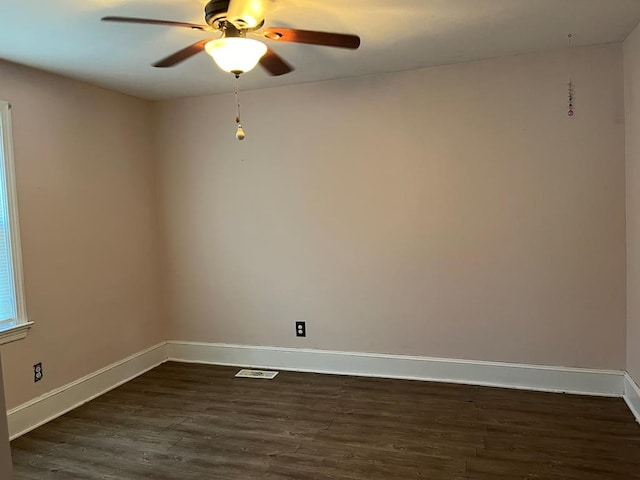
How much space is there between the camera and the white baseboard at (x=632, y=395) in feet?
9.98

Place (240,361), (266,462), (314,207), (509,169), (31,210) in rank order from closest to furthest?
(266,462), (31,210), (509,169), (314,207), (240,361)

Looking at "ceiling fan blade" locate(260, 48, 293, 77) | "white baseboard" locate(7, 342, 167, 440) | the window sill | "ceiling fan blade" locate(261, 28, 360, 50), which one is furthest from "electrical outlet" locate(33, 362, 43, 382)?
"ceiling fan blade" locate(261, 28, 360, 50)

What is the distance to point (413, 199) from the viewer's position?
3.76m

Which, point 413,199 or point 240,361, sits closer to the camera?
point 413,199

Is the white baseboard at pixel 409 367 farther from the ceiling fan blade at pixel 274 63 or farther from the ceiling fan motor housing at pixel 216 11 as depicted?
the ceiling fan motor housing at pixel 216 11

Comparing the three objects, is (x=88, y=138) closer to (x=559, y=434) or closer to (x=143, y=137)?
(x=143, y=137)

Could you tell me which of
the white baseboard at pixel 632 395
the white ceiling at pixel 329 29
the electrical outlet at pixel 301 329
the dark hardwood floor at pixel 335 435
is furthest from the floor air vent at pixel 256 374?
the white baseboard at pixel 632 395

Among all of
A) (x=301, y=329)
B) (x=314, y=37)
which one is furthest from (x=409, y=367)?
(x=314, y=37)

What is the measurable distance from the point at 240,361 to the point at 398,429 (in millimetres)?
1773

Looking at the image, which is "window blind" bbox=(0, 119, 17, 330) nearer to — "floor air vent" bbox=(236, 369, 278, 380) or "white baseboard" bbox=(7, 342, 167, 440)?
"white baseboard" bbox=(7, 342, 167, 440)

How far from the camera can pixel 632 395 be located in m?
3.15

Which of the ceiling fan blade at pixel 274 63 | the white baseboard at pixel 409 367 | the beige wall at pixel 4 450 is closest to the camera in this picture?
the beige wall at pixel 4 450

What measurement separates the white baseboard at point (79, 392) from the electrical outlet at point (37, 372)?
0.13 metres

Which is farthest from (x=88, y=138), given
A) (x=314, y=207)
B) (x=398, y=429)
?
(x=398, y=429)
